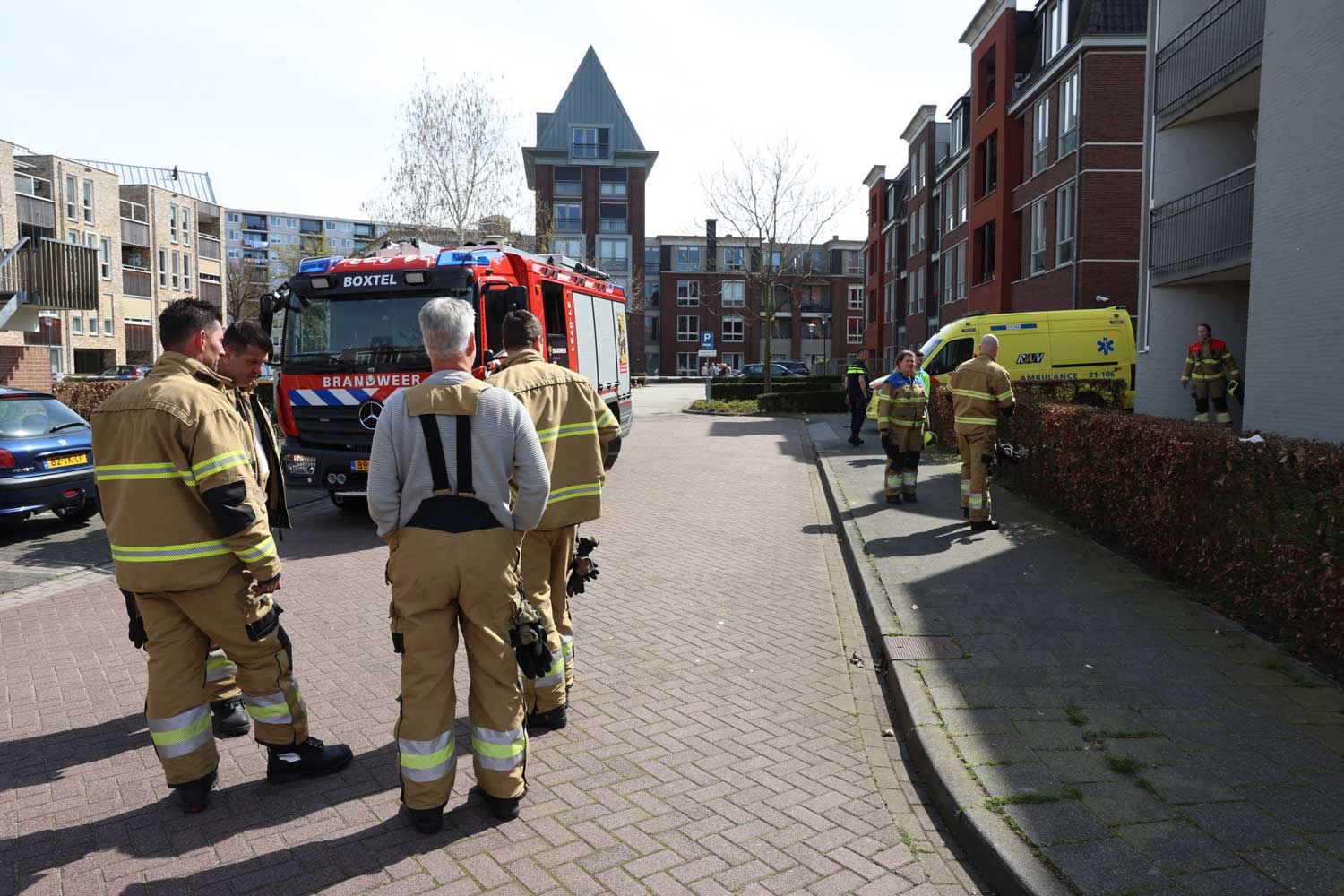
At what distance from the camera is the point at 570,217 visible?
67.6 m

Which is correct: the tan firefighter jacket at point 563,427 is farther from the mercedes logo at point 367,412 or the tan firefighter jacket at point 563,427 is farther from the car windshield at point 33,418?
the car windshield at point 33,418

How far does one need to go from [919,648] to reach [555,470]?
8.11ft

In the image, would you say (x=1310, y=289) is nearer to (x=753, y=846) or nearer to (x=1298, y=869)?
(x=1298, y=869)

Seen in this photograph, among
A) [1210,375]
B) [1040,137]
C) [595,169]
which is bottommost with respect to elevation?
[1210,375]

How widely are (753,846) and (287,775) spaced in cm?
193

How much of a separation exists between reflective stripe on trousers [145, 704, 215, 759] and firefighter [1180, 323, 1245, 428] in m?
14.4

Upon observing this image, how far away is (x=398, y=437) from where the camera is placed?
3338 mm

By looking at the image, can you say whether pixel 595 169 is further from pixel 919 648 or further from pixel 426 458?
pixel 426 458

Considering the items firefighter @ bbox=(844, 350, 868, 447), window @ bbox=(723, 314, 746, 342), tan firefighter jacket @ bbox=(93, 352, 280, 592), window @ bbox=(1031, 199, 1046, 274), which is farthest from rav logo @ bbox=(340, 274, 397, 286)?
window @ bbox=(723, 314, 746, 342)

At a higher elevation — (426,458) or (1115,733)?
(426,458)

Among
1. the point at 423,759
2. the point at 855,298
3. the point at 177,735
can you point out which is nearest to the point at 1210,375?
the point at 423,759

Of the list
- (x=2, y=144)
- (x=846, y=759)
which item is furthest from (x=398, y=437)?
(x=2, y=144)

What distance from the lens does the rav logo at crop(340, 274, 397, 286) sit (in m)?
Answer: 9.55

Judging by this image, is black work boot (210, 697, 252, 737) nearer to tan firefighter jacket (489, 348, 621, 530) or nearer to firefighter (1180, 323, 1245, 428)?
tan firefighter jacket (489, 348, 621, 530)
